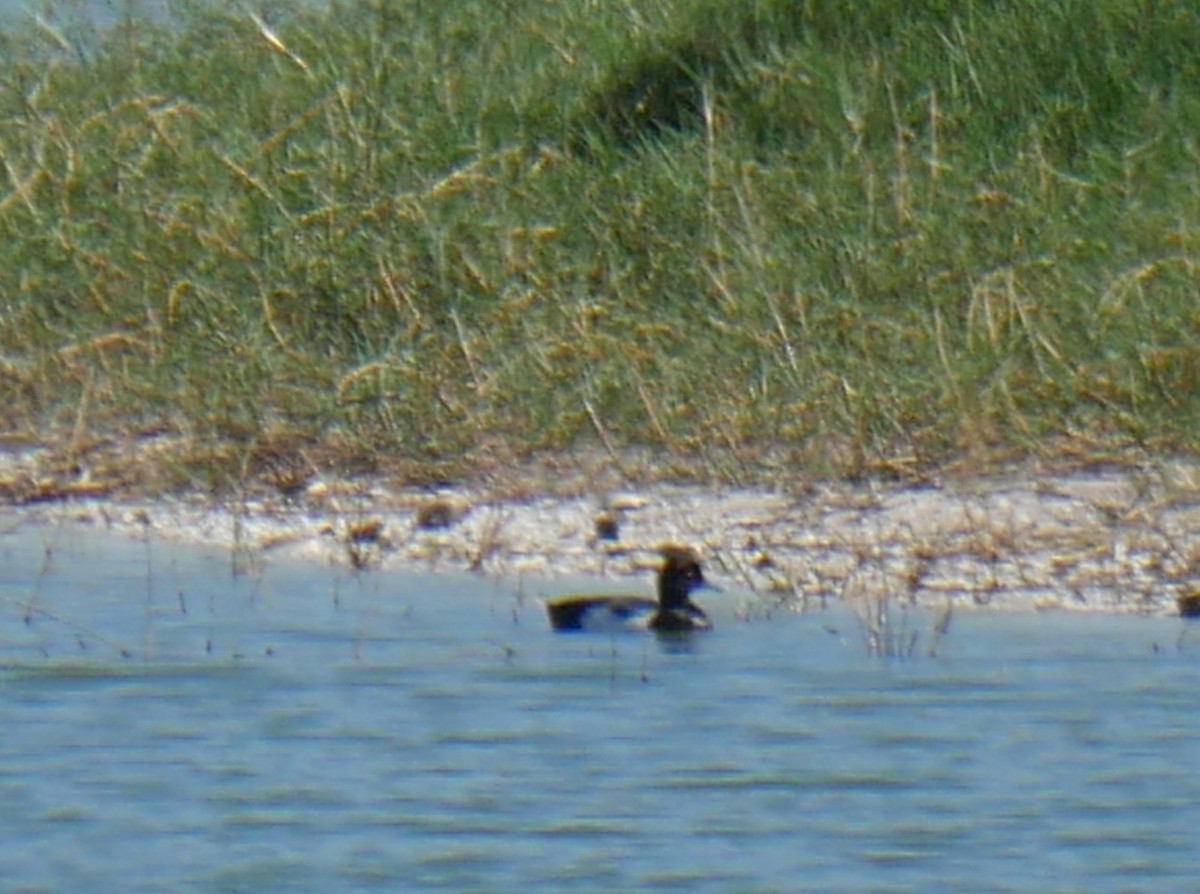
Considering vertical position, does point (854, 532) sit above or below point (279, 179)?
below

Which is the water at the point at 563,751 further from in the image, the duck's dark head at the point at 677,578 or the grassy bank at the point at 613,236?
the grassy bank at the point at 613,236

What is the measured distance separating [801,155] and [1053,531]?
4071mm

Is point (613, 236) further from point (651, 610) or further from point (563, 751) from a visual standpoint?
point (563, 751)

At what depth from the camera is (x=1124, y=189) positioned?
1201 centimetres

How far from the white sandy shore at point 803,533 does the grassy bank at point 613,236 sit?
28cm

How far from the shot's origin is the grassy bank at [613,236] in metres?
10.4

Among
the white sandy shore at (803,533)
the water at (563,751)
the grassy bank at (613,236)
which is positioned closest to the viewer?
the water at (563,751)

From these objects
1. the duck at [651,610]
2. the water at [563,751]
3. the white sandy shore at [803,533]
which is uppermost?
the white sandy shore at [803,533]

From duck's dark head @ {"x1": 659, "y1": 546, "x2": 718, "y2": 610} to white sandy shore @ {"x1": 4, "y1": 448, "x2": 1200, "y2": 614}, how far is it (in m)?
0.20

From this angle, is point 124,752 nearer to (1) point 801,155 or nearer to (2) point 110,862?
(2) point 110,862

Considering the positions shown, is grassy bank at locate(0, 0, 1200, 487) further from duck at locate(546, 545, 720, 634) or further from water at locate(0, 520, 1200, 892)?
water at locate(0, 520, 1200, 892)

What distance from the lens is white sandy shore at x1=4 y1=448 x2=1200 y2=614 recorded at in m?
8.63

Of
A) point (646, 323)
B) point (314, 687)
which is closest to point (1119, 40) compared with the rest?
point (646, 323)

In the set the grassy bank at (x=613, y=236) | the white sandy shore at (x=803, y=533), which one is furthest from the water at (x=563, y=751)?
the grassy bank at (x=613, y=236)
